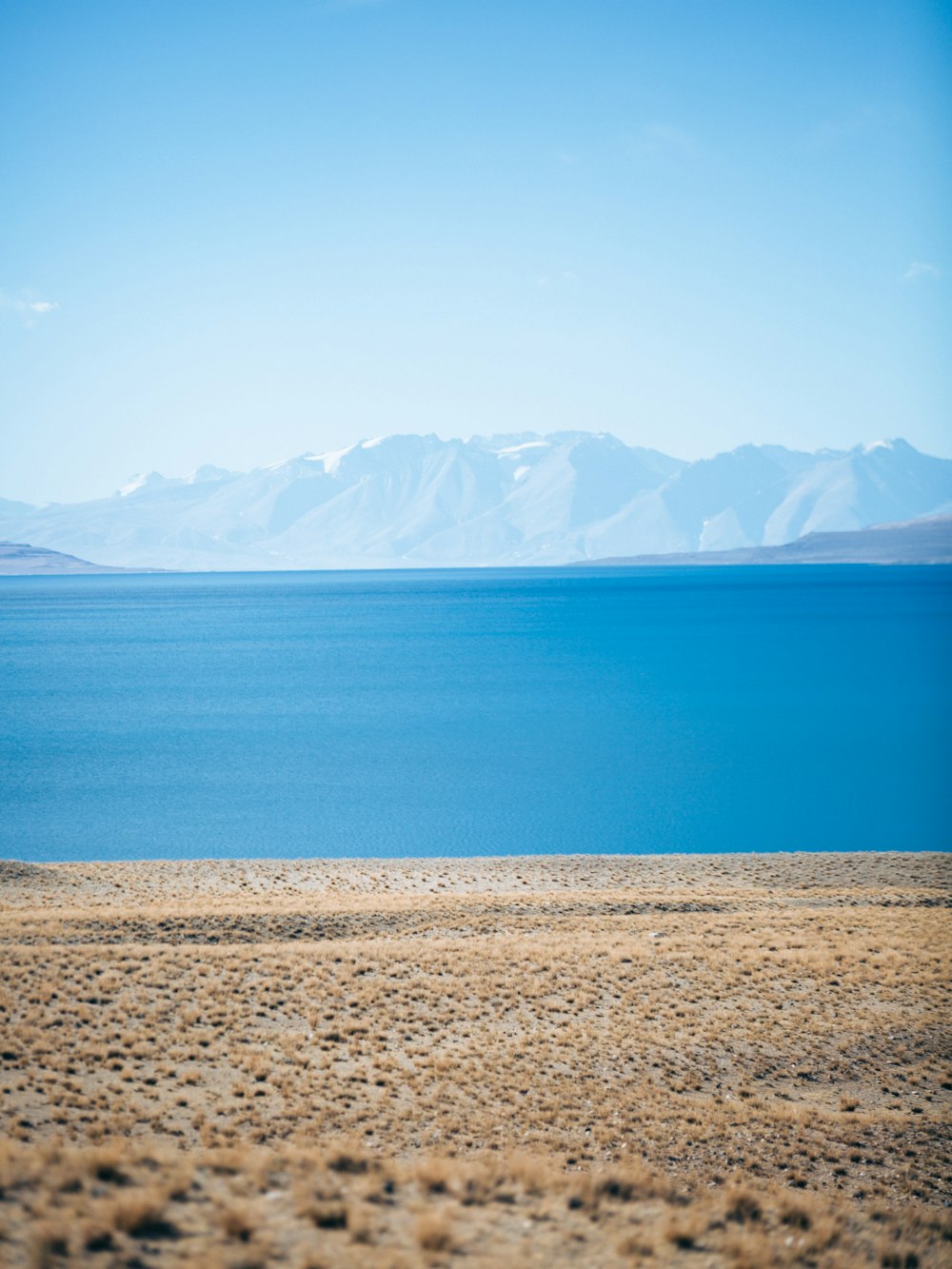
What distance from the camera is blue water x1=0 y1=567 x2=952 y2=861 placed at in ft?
137

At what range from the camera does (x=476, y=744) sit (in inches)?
2464

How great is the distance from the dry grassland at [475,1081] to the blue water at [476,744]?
16.4 meters

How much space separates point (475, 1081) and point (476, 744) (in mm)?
49746

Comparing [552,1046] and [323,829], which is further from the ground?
[552,1046]

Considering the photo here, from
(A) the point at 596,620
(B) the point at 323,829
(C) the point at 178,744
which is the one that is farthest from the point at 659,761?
(A) the point at 596,620

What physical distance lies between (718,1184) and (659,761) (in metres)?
47.2

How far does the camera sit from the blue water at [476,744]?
4175 centimetres

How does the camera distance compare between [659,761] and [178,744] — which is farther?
[178,744]

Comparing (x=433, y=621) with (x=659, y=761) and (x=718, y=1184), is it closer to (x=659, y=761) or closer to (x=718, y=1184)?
(x=659, y=761)

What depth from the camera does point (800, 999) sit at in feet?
55.2

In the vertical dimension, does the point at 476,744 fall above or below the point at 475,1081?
below

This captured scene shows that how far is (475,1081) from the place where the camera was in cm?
1287

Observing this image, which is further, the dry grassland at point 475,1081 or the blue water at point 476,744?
the blue water at point 476,744

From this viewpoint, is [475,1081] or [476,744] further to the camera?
[476,744]
